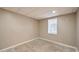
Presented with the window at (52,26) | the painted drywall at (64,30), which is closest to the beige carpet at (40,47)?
the painted drywall at (64,30)

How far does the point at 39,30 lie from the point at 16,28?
0.54 metres

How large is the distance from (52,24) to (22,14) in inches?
28.4

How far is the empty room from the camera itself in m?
1.74

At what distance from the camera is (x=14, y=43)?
1.75 metres

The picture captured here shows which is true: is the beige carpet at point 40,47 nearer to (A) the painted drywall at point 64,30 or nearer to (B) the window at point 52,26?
(A) the painted drywall at point 64,30

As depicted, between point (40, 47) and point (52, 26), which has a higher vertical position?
point (52, 26)

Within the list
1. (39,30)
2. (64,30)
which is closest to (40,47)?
(39,30)

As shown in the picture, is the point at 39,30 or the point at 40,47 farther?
the point at 39,30

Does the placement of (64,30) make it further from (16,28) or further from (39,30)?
(16,28)

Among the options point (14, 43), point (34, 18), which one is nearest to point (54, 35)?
point (34, 18)

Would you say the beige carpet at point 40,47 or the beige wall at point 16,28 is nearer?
the beige carpet at point 40,47

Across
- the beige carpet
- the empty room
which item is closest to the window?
the empty room

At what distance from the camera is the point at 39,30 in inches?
73.8

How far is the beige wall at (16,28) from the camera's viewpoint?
5.85 feet
